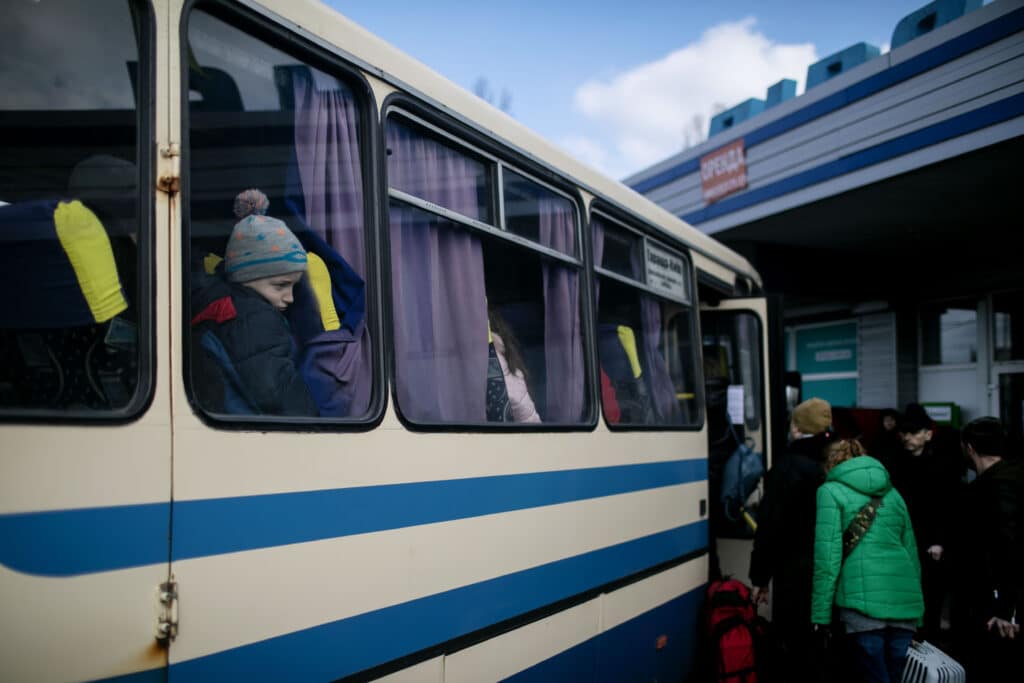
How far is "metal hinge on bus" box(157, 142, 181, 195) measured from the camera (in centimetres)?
193

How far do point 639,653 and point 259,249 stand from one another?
2992 millimetres

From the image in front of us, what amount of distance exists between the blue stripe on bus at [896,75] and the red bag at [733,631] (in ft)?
20.0

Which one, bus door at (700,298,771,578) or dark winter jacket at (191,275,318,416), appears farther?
bus door at (700,298,771,578)

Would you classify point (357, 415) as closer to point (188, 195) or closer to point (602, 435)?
point (188, 195)

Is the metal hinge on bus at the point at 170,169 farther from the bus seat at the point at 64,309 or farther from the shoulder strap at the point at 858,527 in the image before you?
the shoulder strap at the point at 858,527

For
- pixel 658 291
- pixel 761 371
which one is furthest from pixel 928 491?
pixel 658 291

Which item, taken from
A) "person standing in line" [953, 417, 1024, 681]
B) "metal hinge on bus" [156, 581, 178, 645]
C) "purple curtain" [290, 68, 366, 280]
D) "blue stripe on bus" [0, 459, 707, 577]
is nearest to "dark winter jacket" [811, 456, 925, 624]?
"person standing in line" [953, 417, 1024, 681]

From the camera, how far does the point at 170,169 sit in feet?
6.36

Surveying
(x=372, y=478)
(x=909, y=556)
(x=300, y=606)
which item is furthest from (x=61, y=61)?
(x=909, y=556)

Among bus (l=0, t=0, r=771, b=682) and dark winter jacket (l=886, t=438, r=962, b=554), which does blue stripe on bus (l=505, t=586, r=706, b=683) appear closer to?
bus (l=0, t=0, r=771, b=682)

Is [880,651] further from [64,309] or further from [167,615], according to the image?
[64,309]

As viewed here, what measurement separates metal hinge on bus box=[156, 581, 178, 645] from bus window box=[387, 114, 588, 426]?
3.08 ft

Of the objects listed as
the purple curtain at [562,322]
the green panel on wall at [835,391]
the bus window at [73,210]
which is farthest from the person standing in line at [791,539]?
the green panel on wall at [835,391]

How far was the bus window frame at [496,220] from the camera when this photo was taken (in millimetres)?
→ 2596
